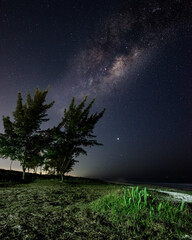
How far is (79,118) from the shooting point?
12812 mm

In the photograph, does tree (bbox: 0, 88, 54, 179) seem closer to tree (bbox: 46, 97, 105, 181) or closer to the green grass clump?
tree (bbox: 46, 97, 105, 181)

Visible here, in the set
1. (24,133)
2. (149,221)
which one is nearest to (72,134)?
(24,133)

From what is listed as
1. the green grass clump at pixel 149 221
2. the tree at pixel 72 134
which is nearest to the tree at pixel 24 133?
the tree at pixel 72 134

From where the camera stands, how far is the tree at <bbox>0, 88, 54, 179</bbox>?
457 inches

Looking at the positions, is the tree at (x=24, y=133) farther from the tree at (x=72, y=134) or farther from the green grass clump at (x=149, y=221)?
the green grass clump at (x=149, y=221)

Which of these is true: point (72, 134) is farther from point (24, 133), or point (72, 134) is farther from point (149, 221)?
point (149, 221)

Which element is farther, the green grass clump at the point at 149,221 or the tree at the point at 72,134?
the tree at the point at 72,134

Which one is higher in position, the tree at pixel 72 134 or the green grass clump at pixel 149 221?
the tree at pixel 72 134

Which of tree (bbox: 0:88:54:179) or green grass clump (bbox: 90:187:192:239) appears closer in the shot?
green grass clump (bbox: 90:187:192:239)

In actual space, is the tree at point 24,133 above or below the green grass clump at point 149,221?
above

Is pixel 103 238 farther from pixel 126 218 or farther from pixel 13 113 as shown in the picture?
Answer: pixel 13 113

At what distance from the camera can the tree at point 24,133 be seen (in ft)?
38.1

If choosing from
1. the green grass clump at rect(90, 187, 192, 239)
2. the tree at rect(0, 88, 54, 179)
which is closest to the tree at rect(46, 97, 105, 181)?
the tree at rect(0, 88, 54, 179)

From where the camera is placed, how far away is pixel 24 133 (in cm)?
1194
